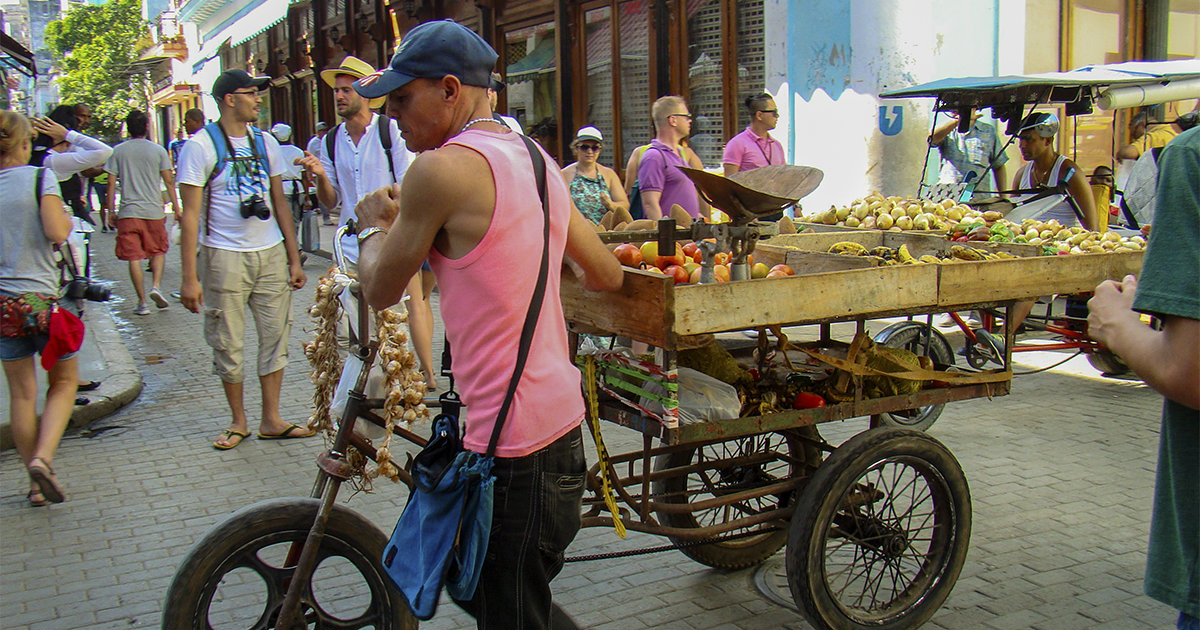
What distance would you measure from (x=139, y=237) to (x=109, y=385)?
159 inches

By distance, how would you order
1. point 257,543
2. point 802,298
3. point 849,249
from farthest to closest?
point 849,249, point 802,298, point 257,543

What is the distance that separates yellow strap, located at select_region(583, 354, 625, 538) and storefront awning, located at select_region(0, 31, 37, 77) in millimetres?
13047

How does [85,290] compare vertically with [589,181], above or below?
below

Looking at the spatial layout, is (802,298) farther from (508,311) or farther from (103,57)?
(103,57)

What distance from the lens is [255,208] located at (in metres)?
5.55

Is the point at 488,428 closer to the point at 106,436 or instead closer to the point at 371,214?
the point at 371,214

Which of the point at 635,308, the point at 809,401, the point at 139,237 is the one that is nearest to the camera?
the point at 635,308

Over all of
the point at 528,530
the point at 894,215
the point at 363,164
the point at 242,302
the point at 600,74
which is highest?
the point at 600,74

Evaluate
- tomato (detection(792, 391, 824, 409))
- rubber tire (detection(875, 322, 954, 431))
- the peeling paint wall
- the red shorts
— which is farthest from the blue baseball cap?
the red shorts

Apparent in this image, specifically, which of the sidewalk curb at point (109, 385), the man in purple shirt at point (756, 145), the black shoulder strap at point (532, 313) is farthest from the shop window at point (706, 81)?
the black shoulder strap at point (532, 313)

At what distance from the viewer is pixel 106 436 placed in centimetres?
599

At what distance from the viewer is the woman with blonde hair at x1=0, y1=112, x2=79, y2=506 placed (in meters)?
4.71

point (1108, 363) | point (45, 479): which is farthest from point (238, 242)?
point (1108, 363)

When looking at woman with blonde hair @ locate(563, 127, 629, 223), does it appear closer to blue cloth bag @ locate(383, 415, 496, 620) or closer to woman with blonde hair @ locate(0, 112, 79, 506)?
woman with blonde hair @ locate(0, 112, 79, 506)
